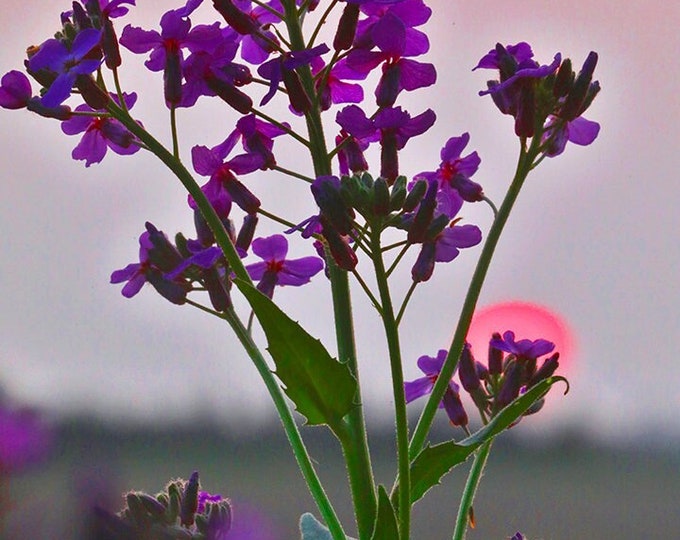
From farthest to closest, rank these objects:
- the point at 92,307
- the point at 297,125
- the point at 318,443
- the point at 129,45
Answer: the point at 92,307, the point at 318,443, the point at 297,125, the point at 129,45

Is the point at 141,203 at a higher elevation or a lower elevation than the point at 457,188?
higher

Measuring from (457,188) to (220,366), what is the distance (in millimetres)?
563

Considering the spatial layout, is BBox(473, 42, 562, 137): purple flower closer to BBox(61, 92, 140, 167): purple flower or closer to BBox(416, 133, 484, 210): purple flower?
BBox(416, 133, 484, 210): purple flower

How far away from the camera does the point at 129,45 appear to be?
1.74 feet

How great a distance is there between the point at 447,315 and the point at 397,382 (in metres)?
0.44

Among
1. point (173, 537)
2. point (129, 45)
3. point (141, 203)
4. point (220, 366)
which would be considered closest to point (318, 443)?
point (220, 366)

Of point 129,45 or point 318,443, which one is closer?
point 129,45

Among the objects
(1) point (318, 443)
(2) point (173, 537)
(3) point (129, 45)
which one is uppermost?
(3) point (129, 45)

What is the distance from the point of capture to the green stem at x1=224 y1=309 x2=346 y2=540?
0.52 m

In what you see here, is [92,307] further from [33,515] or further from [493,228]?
[493,228]

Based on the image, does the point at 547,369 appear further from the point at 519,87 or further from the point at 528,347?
the point at 519,87

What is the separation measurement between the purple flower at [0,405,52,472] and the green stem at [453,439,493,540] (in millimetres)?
305

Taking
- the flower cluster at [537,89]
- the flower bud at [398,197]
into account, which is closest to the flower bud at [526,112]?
the flower cluster at [537,89]

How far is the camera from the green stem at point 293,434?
1.72 ft
